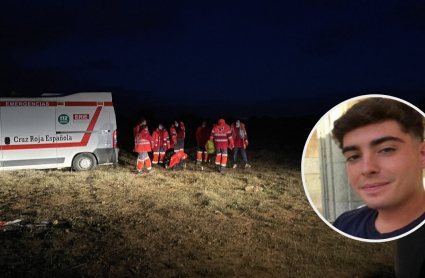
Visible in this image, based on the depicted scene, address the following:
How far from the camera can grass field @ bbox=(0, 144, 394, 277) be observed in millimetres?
4609

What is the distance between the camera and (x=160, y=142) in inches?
521

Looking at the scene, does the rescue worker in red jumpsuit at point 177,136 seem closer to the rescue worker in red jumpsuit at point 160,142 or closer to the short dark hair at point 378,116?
the rescue worker in red jumpsuit at point 160,142

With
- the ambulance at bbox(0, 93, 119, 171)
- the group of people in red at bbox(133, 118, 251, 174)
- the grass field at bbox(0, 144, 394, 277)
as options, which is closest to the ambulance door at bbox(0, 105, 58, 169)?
the ambulance at bbox(0, 93, 119, 171)

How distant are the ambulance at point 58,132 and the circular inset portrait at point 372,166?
11.4 m

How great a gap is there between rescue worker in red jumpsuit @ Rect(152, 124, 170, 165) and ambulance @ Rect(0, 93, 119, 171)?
1.45 m

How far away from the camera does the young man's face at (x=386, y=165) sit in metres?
0.94

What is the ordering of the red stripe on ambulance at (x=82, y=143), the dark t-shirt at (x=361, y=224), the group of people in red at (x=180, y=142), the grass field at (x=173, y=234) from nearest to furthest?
1. the dark t-shirt at (x=361, y=224)
2. the grass field at (x=173, y=234)
3. the red stripe on ambulance at (x=82, y=143)
4. the group of people in red at (x=180, y=142)

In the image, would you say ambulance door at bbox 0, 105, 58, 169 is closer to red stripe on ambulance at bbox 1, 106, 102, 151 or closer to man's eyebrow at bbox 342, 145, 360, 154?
red stripe on ambulance at bbox 1, 106, 102, 151

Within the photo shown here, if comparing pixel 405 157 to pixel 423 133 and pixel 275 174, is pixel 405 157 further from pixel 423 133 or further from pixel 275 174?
pixel 275 174

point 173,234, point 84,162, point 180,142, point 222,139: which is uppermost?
point 222,139

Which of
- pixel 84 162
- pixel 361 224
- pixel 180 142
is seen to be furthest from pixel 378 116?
pixel 180 142

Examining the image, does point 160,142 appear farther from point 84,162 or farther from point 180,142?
point 84,162

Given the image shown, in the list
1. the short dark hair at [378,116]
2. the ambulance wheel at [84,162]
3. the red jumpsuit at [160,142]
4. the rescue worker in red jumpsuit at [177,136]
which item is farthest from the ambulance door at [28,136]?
the short dark hair at [378,116]

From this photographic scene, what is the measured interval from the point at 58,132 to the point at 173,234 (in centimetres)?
705
